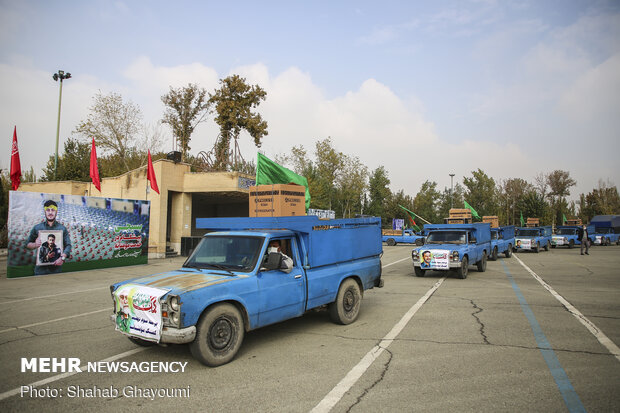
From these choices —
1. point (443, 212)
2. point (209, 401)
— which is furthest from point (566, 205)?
point (209, 401)

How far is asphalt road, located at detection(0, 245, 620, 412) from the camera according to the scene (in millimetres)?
3906

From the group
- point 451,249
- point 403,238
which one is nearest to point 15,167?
point 451,249

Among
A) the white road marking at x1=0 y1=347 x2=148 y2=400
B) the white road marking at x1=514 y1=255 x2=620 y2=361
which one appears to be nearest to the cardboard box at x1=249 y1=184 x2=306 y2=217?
the white road marking at x1=0 y1=347 x2=148 y2=400

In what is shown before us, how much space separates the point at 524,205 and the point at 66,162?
6104 cm

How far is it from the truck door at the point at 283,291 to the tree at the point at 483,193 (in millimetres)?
57533

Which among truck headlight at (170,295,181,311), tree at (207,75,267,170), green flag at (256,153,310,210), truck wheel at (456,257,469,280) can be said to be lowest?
truck wheel at (456,257,469,280)

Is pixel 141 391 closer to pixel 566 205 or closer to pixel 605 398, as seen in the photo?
pixel 605 398

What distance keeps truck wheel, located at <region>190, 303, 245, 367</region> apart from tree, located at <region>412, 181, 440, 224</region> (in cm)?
5882

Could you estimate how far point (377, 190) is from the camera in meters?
56.6

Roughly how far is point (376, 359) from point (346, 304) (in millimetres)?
2028

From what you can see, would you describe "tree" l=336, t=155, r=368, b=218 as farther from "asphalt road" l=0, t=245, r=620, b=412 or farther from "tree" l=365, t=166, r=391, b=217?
"asphalt road" l=0, t=245, r=620, b=412

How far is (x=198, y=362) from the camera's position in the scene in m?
5.07

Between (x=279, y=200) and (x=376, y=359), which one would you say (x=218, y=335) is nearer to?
(x=376, y=359)

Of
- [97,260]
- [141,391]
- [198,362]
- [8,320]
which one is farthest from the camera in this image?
[97,260]
